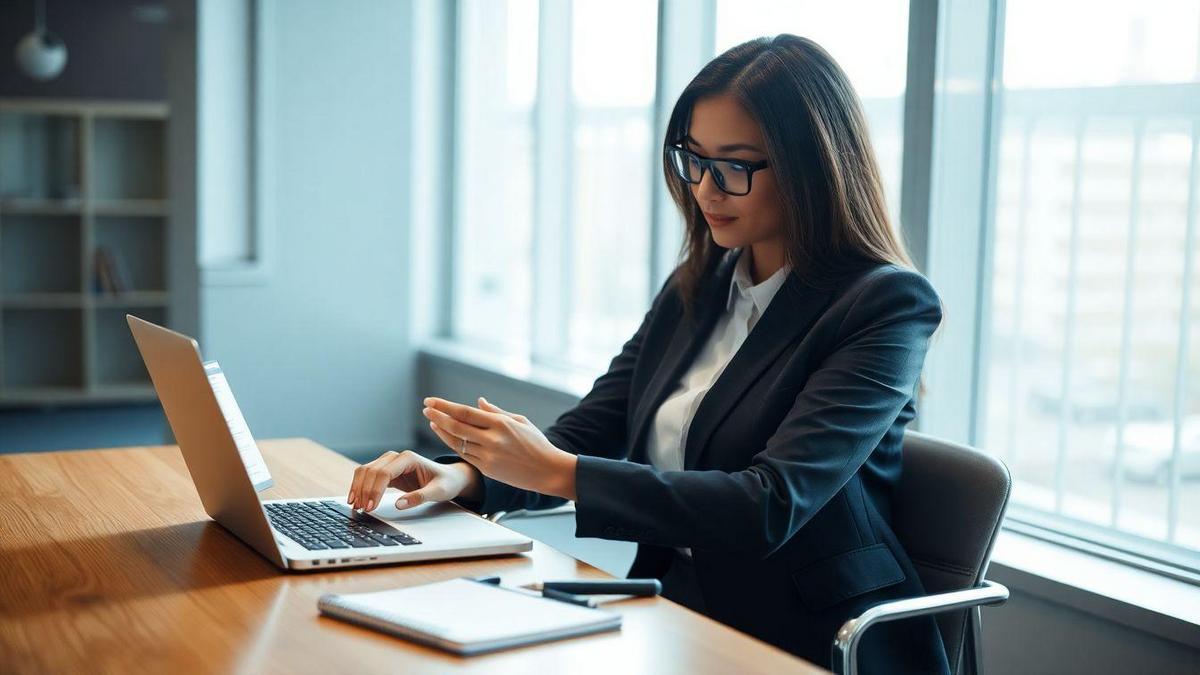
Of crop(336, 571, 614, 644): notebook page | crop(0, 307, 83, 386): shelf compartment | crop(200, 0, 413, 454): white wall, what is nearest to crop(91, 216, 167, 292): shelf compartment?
crop(0, 307, 83, 386): shelf compartment

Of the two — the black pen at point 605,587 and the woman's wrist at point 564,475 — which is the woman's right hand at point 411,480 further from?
the black pen at point 605,587

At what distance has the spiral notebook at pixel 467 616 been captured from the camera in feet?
3.71

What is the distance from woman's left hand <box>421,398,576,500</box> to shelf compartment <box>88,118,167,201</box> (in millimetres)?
6469

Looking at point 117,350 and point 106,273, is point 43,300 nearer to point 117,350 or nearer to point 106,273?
point 106,273

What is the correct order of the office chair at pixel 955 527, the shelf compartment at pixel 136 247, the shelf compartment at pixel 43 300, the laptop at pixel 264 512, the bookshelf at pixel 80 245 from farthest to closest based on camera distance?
1. the shelf compartment at pixel 136 247
2. the bookshelf at pixel 80 245
3. the shelf compartment at pixel 43 300
4. the office chair at pixel 955 527
5. the laptop at pixel 264 512

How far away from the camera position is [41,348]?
732 cm

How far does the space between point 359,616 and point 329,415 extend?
3.93 metres

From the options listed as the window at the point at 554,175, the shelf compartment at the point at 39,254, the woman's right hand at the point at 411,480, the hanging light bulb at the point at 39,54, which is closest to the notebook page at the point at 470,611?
the woman's right hand at the point at 411,480

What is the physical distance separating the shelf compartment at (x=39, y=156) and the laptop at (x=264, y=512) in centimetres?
618

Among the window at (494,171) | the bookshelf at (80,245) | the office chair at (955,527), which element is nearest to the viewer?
the office chair at (955,527)

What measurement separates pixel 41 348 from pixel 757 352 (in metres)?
6.63

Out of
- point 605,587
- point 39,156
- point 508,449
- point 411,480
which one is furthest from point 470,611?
point 39,156

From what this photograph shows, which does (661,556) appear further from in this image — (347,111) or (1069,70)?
(347,111)

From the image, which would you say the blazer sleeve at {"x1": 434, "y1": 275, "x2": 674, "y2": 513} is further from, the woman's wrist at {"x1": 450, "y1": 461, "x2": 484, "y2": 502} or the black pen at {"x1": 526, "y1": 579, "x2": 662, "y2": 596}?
the black pen at {"x1": 526, "y1": 579, "x2": 662, "y2": 596}
